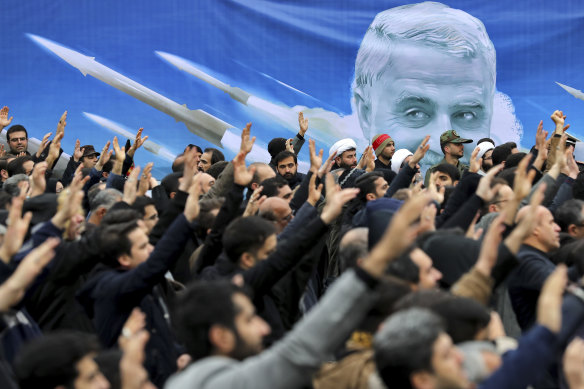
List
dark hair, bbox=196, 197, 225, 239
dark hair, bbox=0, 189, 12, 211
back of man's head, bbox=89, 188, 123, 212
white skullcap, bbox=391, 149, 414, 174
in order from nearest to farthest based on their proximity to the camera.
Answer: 1. dark hair, bbox=196, 197, 225, 239
2. back of man's head, bbox=89, 188, 123, 212
3. dark hair, bbox=0, 189, 12, 211
4. white skullcap, bbox=391, 149, 414, 174

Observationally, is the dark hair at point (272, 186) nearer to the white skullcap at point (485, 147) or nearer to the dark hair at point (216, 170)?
the dark hair at point (216, 170)

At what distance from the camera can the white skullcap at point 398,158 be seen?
25.1 feet

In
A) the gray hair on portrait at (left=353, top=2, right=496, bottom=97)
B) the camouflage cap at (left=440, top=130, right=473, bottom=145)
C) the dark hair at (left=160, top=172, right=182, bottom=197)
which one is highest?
the gray hair on portrait at (left=353, top=2, right=496, bottom=97)

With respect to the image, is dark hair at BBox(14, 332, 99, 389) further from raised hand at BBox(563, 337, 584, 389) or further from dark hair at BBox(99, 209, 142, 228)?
dark hair at BBox(99, 209, 142, 228)

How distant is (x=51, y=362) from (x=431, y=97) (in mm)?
6673

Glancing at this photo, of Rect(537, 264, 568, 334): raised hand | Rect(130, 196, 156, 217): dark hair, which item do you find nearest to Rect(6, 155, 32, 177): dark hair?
Rect(130, 196, 156, 217): dark hair

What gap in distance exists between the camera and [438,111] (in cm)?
850

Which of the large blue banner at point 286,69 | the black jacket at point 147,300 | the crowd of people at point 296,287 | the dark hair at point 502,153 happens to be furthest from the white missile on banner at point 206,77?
the black jacket at point 147,300

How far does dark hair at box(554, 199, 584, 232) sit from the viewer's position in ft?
15.4

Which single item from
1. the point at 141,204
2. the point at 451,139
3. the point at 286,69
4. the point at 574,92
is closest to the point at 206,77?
the point at 286,69

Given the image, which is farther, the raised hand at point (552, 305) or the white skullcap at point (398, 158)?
the white skullcap at point (398, 158)

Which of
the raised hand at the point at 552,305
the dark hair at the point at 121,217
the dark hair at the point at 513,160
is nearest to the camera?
the raised hand at the point at 552,305

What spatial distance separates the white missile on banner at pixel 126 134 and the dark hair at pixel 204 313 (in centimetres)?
680

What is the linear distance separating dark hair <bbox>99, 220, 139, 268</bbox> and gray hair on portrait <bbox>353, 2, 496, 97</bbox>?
5.40 m
